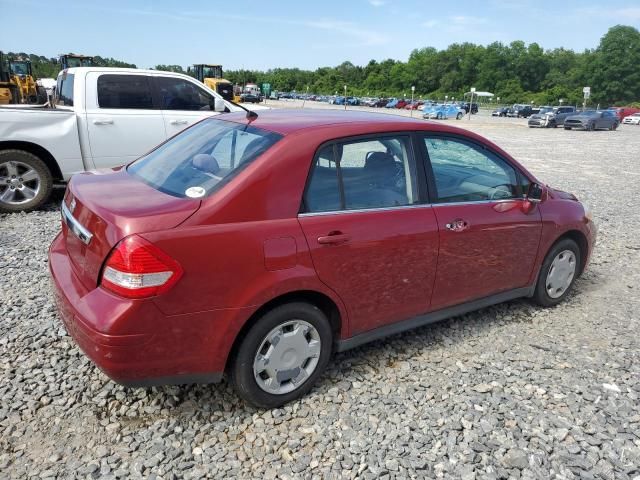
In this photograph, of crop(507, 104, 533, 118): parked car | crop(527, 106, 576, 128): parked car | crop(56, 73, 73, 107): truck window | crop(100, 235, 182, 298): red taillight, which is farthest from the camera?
crop(507, 104, 533, 118): parked car

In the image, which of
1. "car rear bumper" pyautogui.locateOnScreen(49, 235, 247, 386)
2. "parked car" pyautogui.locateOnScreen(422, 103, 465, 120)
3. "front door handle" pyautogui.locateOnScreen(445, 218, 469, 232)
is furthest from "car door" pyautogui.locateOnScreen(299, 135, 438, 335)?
"parked car" pyautogui.locateOnScreen(422, 103, 465, 120)

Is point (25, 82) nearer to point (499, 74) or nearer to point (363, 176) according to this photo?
point (363, 176)

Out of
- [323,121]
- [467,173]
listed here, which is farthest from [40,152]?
[467,173]

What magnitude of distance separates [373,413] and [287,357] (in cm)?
62

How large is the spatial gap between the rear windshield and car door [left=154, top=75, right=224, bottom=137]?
4.25 m

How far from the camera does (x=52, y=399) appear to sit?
9.62 ft

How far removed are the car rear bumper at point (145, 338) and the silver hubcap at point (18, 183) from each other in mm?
4678

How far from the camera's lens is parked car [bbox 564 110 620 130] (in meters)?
34.6

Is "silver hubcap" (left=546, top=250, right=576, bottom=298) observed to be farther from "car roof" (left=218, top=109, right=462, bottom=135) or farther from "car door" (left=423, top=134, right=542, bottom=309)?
"car roof" (left=218, top=109, right=462, bottom=135)

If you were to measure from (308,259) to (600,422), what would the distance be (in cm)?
201

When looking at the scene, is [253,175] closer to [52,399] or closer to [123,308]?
[123,308]

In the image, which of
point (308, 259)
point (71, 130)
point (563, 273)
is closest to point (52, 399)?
point (308, 259)

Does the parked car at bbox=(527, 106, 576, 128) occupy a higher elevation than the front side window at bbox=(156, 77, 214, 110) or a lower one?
lower

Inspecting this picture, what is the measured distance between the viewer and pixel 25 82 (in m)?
25.1
